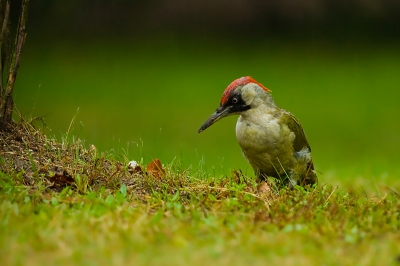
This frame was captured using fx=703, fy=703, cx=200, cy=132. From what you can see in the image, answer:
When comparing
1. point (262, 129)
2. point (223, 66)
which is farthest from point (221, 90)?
point (262, 129)

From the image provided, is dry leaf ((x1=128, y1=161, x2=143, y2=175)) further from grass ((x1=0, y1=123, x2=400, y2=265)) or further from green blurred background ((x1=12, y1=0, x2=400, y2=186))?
green blurred background ((x1=12, y1=0, x2=400, y2=186))

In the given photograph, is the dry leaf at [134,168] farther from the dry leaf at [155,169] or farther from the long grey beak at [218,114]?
the long grey beak at [218,114]

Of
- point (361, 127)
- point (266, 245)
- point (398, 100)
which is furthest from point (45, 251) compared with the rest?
point (398, 100)

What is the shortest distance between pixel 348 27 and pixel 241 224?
594 inches

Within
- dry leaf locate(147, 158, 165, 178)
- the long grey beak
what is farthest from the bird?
dry leaf locate(147, 158, 165, 178)

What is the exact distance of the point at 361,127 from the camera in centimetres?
1224

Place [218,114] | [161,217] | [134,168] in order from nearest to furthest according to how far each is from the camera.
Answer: [161,217]
[134,168]
[218,114]

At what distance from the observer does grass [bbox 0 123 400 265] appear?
321 cm

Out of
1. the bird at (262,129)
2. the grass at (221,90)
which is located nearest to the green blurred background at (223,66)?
the grass at (221,90)

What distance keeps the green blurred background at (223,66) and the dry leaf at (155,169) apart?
5262 millimetres

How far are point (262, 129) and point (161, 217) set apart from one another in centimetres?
176

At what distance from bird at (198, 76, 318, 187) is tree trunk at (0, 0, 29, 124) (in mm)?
1450

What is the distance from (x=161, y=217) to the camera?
154 inches

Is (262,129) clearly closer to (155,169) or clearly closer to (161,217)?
(155,169)
